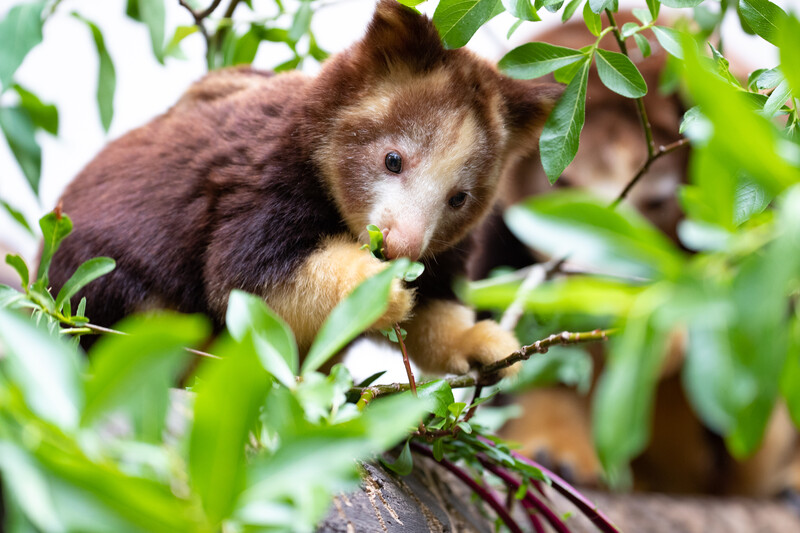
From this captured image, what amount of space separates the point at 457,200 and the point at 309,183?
0.38m

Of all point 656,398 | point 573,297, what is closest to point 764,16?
point 573,297

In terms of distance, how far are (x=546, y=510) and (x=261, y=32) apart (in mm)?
1619

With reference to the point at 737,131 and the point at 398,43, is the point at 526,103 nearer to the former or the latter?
the point at 398,43

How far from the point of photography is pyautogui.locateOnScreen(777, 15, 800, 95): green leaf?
64 centimetres

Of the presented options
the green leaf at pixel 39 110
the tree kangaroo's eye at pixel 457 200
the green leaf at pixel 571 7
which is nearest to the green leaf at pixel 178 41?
the green leaf at pixel 39 110

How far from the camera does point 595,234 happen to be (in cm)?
61

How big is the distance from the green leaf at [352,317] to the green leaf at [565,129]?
25.6 inches

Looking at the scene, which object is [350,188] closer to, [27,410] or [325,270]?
[325,270]

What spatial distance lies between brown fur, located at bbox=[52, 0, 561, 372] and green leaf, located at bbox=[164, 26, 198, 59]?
0.44 meters

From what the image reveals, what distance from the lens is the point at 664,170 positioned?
3.29 m

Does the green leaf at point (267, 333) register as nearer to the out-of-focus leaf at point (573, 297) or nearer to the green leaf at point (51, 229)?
the out-of-focus leaf at point (573, 297)

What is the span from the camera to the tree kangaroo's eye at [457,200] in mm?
1872

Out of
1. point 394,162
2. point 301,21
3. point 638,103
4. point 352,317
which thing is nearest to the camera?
point 352,317

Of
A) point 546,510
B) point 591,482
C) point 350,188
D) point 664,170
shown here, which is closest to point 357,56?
point 350,188
